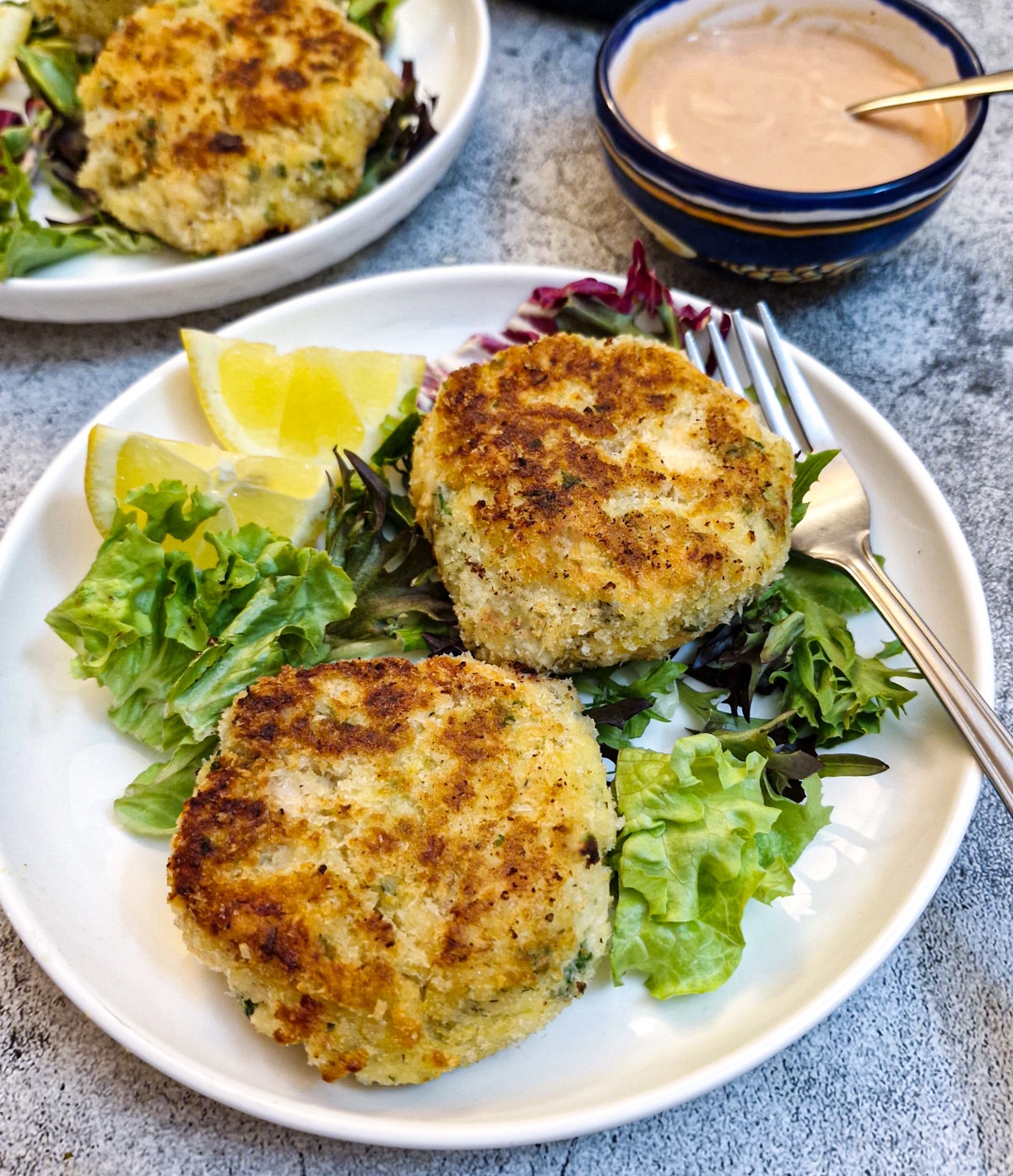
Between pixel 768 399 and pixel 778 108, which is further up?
pixel 778 108

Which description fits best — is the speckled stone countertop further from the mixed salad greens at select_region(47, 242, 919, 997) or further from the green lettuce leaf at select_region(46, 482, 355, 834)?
the green lettuce leaf at select_region(46, 482, 355, 834)

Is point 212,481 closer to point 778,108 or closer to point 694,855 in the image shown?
point 694,855

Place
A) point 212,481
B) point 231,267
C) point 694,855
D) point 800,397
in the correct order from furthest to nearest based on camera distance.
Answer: point 231,267 < point 800,397 < point 212,481 < point 694,855

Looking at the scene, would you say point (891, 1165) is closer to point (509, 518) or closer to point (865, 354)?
point (509, 518)

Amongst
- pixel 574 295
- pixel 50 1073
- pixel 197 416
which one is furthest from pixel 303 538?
pixel 50 1073

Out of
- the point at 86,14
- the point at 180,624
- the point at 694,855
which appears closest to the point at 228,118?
the point at 86,14
